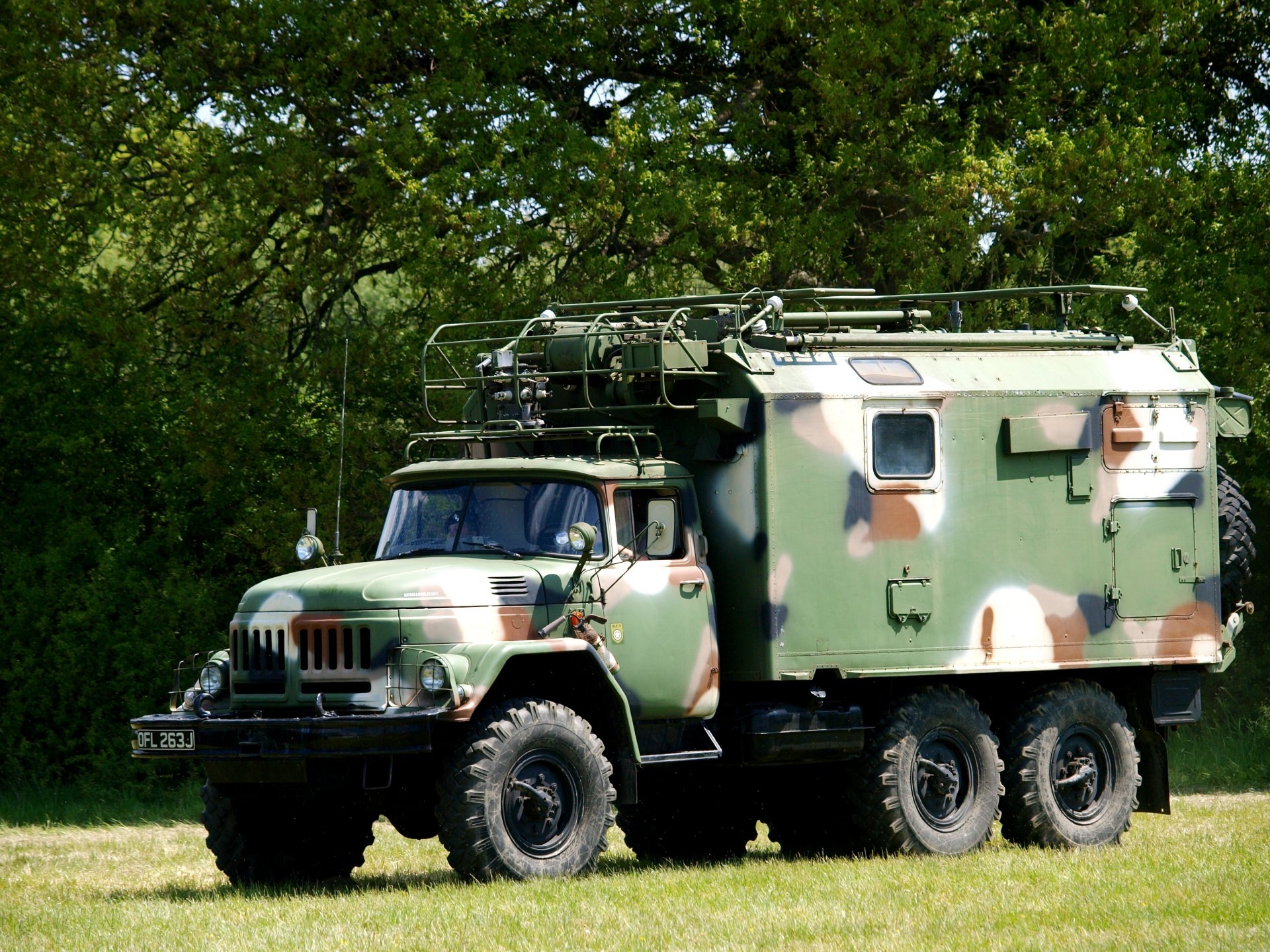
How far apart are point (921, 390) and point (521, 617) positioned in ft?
11.1

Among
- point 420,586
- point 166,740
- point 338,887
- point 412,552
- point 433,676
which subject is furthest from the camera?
point 412,552

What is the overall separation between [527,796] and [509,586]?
1.25 metres

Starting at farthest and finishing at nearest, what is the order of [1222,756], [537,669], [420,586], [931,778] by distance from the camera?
[1222,756]
[931,778]
[537,669]
[420,586]

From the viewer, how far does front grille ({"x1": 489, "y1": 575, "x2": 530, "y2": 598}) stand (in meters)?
11.5

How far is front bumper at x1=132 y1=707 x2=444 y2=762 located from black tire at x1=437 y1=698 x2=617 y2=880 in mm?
349

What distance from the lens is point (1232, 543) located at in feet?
47.9

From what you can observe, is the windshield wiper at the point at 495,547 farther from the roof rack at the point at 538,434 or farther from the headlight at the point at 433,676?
the headlight at the point at 433,676

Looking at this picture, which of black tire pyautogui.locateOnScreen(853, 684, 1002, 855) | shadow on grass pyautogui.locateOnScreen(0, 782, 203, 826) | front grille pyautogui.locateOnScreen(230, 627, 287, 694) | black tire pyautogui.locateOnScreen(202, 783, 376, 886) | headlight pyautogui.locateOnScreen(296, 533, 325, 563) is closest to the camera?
front grille pyautogui.locateOnScreen(230, 627, 287, 694)

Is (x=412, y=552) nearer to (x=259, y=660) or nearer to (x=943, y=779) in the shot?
(x=259, y=660)

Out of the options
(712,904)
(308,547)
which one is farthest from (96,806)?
(712,904)

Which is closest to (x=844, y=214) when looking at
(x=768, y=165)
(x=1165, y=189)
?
(x=768, y=165)

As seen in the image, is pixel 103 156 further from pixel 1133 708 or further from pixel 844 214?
pixel 1133 708

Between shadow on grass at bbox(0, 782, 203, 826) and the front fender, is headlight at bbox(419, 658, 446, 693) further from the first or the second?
shadow on grass at bbox(0, 782, 203, 826)

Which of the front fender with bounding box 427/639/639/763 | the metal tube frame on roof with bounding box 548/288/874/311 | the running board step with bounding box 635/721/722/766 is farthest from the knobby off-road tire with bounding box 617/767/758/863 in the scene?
the metal tube frame on roof with bounding box 548/288/874/311
